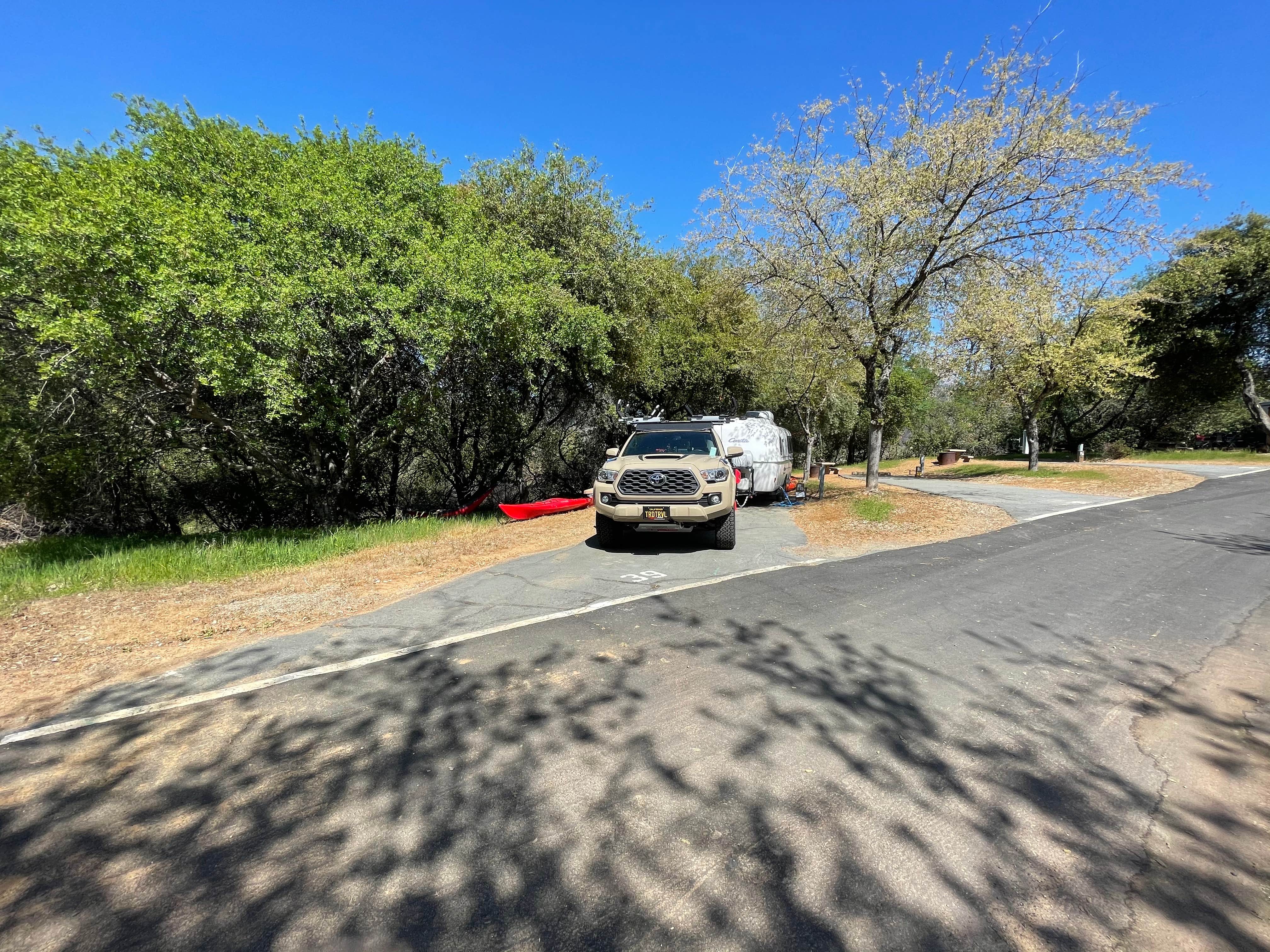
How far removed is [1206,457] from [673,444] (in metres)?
32.7

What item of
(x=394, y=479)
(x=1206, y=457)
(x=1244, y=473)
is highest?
(x=394, y=479)

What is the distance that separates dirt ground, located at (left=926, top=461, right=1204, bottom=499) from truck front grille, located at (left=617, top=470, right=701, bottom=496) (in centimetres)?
1344

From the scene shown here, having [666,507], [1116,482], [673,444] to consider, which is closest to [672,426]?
[673,444]

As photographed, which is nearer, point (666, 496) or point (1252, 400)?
point (666, 496)

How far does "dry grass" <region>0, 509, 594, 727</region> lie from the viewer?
3.95m

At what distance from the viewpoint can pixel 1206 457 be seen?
26078 mm

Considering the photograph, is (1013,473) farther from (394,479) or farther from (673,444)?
(394,479)

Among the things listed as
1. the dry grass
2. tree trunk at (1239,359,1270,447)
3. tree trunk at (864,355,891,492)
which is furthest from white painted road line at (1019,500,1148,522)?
tree trunk at (1239,359,1270,447)

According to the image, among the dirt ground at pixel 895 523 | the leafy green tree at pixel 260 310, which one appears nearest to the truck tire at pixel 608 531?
the dirt ground at pixel 895 523

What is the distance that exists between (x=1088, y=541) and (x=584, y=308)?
11414 mm

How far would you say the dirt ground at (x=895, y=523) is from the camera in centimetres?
870

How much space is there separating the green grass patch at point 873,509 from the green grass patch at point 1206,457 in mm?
22158

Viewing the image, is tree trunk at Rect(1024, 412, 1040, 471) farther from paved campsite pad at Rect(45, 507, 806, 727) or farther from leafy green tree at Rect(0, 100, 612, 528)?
leafy green tree at Rect(0, 100, 612, 528)

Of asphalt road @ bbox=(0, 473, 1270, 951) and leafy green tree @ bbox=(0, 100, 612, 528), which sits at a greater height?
leafy green tree @ bbox=(0, 100, 612, 528)
